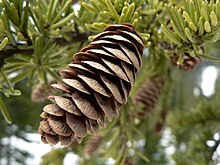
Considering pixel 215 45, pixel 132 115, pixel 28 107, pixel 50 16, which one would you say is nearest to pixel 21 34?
pixel 50 16

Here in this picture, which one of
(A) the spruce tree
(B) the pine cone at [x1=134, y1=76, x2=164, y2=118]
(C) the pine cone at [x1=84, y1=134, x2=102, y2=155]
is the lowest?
(C) the pine cone at [x1=84, y1=134, x2=102, y2=155]

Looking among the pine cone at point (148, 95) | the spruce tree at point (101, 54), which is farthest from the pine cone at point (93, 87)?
the pine cone at point (148, 95)

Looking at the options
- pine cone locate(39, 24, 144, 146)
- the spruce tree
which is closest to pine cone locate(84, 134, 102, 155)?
the spruce tree

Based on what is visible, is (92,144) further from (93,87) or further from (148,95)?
(93,87)

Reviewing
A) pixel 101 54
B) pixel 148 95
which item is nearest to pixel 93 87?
pixel 101 54

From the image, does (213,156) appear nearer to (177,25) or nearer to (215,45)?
(215,45)

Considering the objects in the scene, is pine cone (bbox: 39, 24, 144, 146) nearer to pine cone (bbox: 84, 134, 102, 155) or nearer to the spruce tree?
the spruce tree

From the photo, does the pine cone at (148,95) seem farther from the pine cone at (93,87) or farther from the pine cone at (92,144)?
the pine cone at (93,87)
